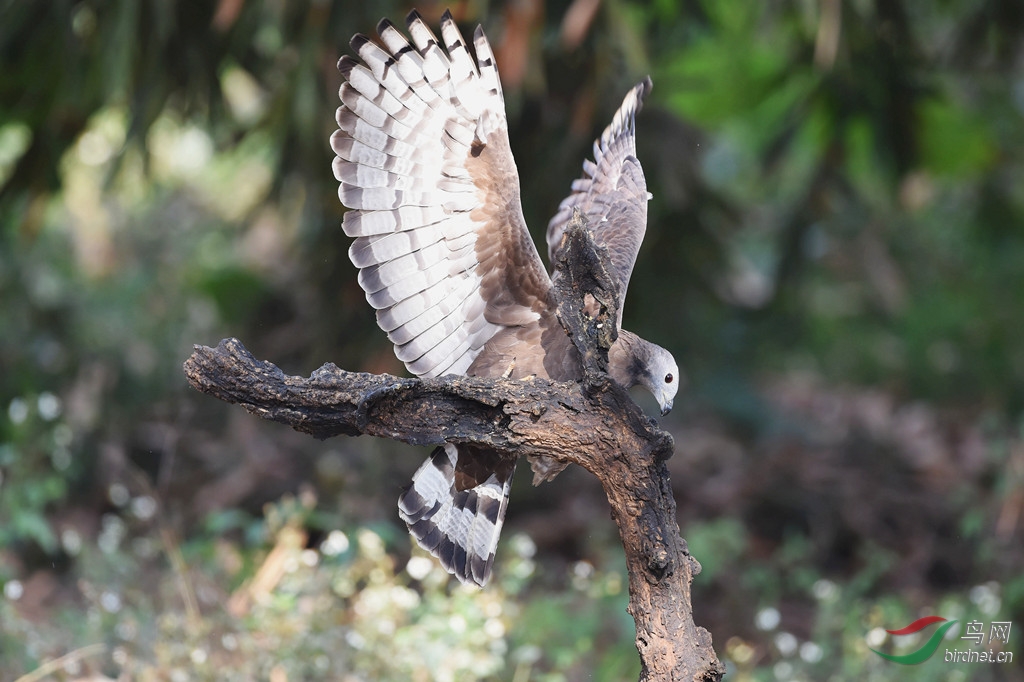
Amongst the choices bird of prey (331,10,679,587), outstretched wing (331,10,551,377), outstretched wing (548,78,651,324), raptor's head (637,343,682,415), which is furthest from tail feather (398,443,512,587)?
outstretched wing (548,78,651,324)

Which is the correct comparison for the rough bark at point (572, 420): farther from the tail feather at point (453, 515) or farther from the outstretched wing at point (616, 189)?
the outstretched wing at point (616, 189)

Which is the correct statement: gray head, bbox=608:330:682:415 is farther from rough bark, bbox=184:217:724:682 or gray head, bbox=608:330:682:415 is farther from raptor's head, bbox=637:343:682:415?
rough bark, bbox=184:217:724:682

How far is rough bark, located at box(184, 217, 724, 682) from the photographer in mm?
2158

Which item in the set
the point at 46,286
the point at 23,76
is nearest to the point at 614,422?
the point at 23,76

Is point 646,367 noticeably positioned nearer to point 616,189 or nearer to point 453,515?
point 453,515

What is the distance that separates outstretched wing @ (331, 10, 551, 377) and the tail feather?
12.6 inches

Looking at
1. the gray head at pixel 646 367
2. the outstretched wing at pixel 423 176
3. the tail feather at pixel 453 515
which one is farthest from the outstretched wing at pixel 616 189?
the tail feather at pixel 453 515

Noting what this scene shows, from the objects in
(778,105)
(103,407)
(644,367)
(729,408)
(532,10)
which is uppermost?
(532,10)

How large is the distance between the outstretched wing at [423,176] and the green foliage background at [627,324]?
3.71 feet

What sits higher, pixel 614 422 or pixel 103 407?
pixel 614 422

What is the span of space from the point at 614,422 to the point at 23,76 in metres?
3.48

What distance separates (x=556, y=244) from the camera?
3.55 m

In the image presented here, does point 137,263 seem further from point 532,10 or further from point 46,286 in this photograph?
point 532,10

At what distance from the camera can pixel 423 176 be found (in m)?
2.49
